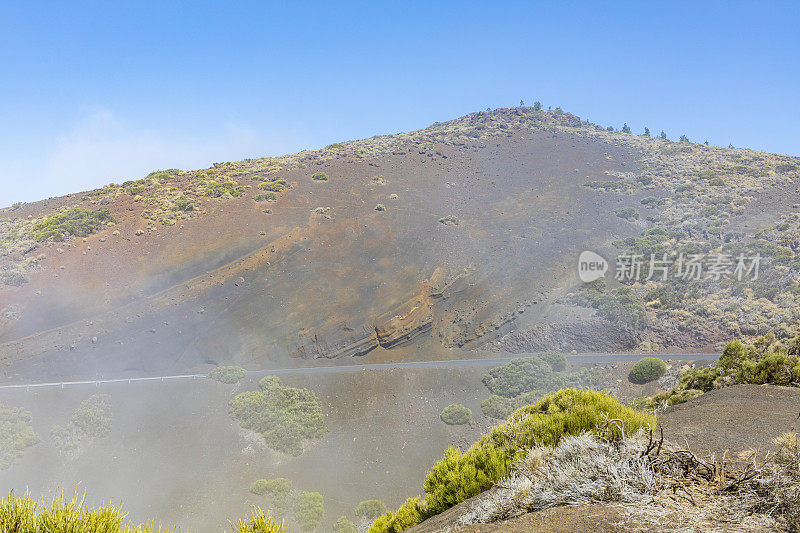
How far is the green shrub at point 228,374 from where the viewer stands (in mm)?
24020

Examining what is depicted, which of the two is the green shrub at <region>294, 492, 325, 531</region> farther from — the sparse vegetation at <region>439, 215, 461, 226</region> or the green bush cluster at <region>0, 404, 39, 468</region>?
the sparse vegetation at <region>439, 215, 461, 226</region>

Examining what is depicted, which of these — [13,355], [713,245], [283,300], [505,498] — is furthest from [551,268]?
[13,355]

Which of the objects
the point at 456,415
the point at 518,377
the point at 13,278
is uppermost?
the point at 13,278

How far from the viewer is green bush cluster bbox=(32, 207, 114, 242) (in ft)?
114

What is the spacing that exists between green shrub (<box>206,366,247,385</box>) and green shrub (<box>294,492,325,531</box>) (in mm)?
9587

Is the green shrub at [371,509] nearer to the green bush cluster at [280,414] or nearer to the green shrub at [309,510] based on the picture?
the green shrub at [309,510]

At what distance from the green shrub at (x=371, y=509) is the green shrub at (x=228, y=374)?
11446 millimetres

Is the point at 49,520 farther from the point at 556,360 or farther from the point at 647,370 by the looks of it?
the point at 647,370

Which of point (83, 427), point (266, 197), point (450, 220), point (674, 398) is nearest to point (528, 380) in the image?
point (674, 398)

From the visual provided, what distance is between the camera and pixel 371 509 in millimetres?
15938

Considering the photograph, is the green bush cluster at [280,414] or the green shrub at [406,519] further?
the green bush cluster at [280,414]

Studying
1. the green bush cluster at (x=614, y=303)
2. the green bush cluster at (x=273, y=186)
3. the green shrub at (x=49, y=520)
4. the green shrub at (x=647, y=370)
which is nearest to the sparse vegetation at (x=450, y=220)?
the green bush cluster at (x=614, y=303)

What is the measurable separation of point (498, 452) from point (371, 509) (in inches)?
374

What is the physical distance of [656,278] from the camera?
3400 cm
